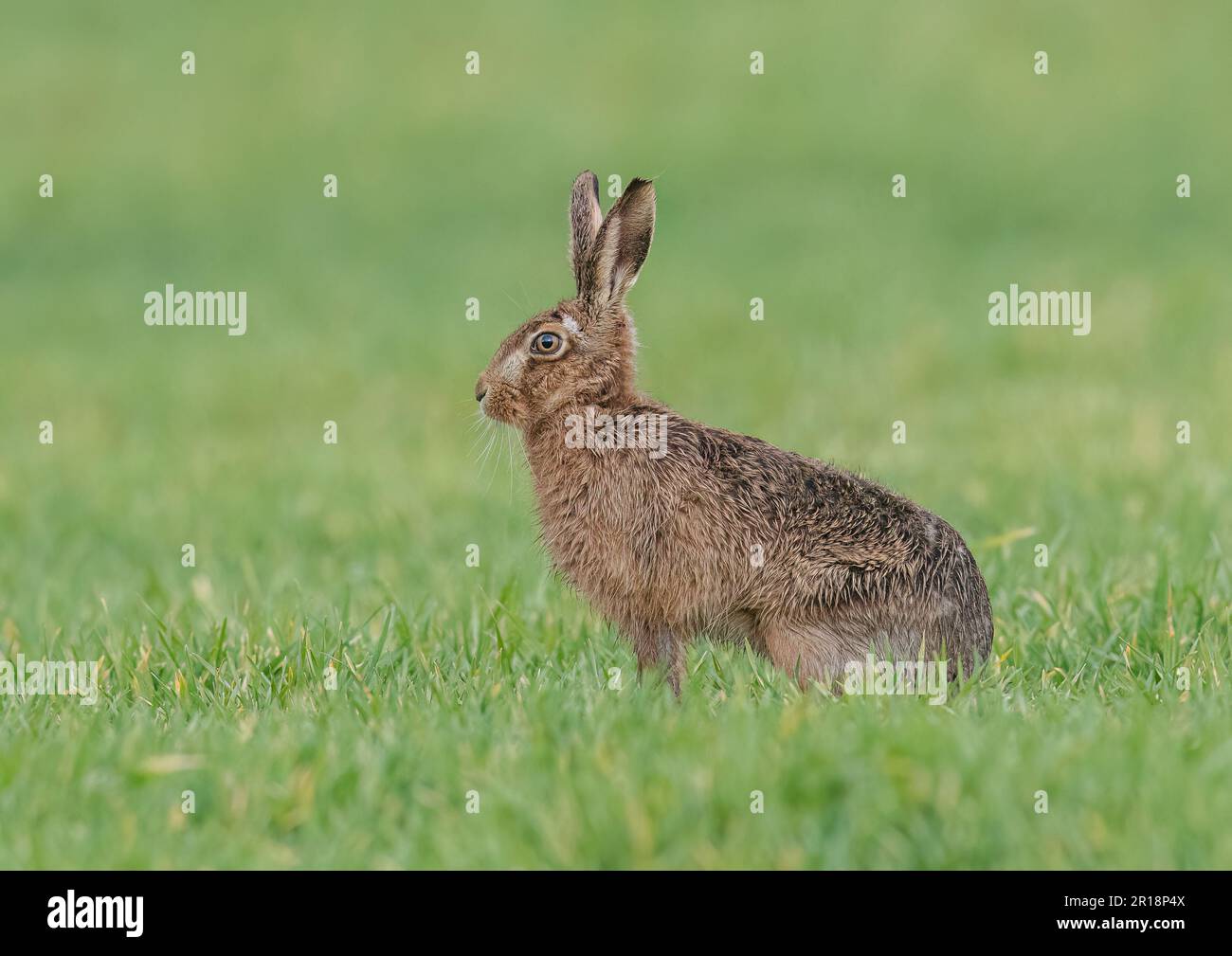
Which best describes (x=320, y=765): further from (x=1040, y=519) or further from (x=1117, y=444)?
(x=1117, y=444)

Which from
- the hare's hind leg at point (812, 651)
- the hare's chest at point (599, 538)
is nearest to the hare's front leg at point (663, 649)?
the hare's chest at point (599, 538)

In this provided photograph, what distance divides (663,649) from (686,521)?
0.52m

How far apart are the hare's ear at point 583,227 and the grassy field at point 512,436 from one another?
17.5 inches

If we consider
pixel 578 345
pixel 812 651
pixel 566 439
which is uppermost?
pixel 578 345

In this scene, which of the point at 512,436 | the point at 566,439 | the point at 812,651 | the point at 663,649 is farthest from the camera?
the point at 512,436

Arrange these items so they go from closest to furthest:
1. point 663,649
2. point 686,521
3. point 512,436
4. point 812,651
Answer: point 812,651, point 686,521, point 663,649, point 512,436

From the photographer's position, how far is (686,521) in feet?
20.2

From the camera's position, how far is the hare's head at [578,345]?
6504 mm

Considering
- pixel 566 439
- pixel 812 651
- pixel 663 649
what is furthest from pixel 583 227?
pixel 812 651

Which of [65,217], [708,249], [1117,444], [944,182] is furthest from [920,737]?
[65,217]

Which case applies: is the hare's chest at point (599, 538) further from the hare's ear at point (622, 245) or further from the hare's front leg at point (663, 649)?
the hare's ear at point (622, 245)

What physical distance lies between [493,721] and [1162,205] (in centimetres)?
1616

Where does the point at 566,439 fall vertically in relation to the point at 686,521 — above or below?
above

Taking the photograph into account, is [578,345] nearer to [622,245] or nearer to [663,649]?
[622,245]
